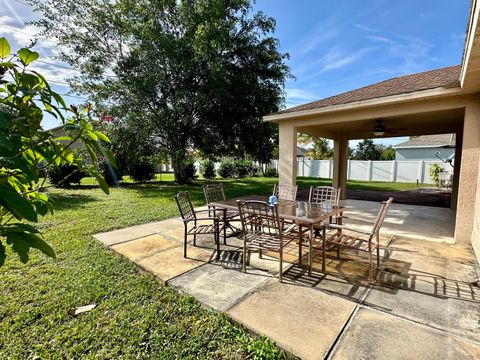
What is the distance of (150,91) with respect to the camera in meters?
12.2

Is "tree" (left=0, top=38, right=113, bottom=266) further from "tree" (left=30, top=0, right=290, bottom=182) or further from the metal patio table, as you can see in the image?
"tree" (left=30, top=0, right=290, bottom=182)

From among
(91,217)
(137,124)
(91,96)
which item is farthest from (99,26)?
(91,217)

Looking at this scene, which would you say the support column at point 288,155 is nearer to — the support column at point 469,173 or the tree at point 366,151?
the support column at point 469,173

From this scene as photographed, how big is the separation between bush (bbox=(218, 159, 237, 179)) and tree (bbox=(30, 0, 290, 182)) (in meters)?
8.34

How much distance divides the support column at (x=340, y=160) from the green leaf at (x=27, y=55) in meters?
10.0

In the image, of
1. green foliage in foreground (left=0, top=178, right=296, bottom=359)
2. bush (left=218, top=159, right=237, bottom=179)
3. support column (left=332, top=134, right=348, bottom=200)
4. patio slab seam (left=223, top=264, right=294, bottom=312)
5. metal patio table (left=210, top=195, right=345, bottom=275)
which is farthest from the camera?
bush (left=218, top=159, right=237, bottom=179)

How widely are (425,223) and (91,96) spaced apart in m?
15.7

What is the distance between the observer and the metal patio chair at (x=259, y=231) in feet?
10.00

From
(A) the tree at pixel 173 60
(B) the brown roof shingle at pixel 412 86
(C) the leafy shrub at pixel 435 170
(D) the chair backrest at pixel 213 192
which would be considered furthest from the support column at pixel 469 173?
(C) the leafy shrub at pixel 435 170

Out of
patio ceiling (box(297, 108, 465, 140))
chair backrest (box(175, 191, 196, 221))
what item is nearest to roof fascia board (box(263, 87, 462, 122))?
patio ceiling (box(297, 108, 465, 140))

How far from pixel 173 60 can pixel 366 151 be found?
25746mm

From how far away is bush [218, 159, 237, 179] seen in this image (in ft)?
72.8

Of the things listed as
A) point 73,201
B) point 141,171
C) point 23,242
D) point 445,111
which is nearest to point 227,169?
point 141,171

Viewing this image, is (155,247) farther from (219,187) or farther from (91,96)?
(91,96)
